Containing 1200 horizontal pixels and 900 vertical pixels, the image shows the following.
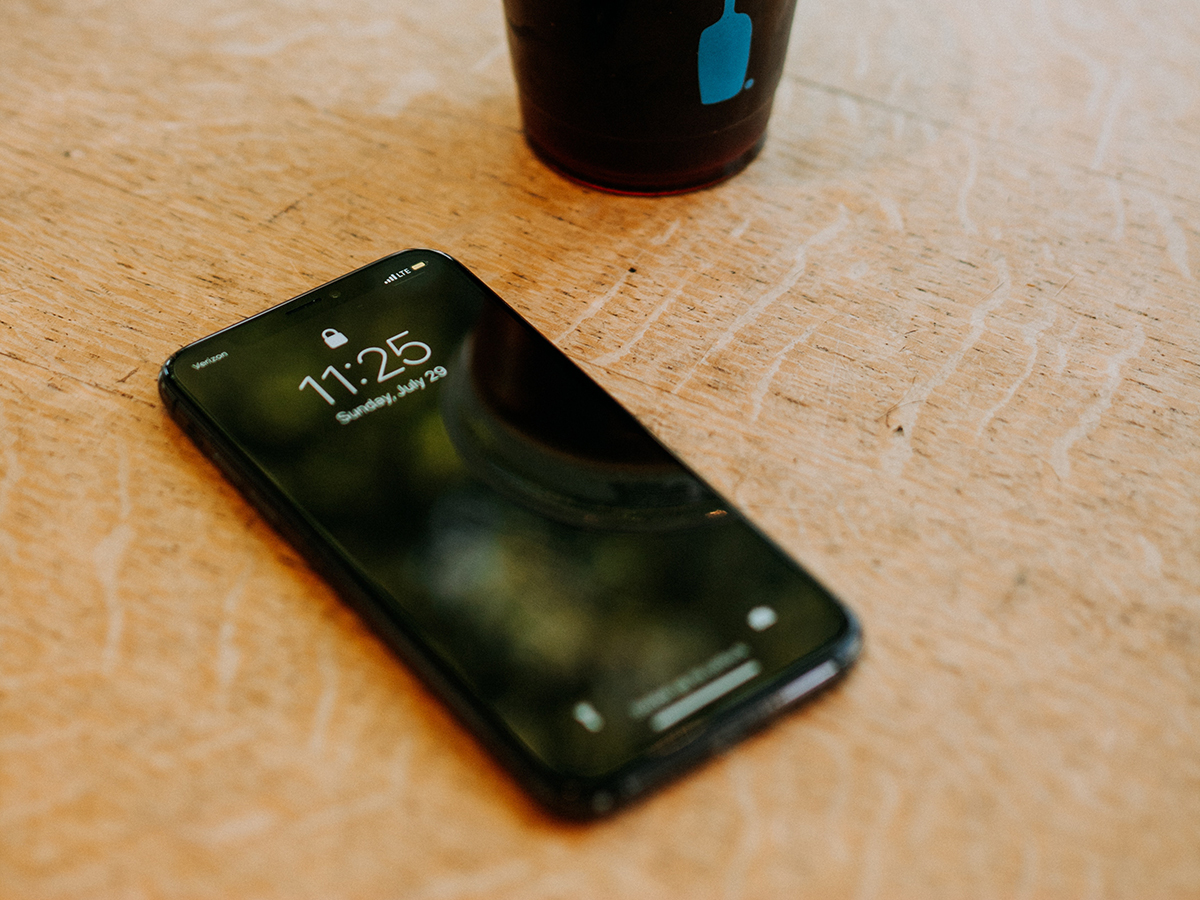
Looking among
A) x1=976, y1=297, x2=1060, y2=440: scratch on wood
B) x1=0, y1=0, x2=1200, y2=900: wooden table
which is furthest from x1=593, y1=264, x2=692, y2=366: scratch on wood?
x1=976, y1=297, x2=1060, y2=440: scratch on wood

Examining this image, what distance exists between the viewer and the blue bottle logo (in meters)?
0.35

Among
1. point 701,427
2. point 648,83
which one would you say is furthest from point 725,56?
point 701,427

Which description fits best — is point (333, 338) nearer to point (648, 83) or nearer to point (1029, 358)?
point (648, 83)

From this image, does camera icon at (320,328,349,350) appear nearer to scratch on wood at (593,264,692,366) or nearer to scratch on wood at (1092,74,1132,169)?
scratch on wood at (593,264,692,366)

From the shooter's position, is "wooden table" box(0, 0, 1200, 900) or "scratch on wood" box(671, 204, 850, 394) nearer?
"wooden table" box(0, 0, 1200, 900)

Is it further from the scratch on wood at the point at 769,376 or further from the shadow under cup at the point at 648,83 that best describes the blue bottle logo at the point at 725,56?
the scratch on wood at the point at 769,376

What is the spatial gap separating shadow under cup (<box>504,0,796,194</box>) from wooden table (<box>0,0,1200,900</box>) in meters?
0.02

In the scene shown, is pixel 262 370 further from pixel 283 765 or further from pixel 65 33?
pixel 65 33

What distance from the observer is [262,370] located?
342 millimetres

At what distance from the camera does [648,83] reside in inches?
14.4

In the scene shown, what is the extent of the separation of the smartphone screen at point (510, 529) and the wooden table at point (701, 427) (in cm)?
2

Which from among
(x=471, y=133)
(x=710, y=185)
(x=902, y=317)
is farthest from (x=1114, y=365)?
(x=471, y=133)

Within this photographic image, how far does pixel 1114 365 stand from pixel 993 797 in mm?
187

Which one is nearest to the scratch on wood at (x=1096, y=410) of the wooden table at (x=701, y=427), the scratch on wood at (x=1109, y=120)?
the wooden table at (x=701, y=427)
